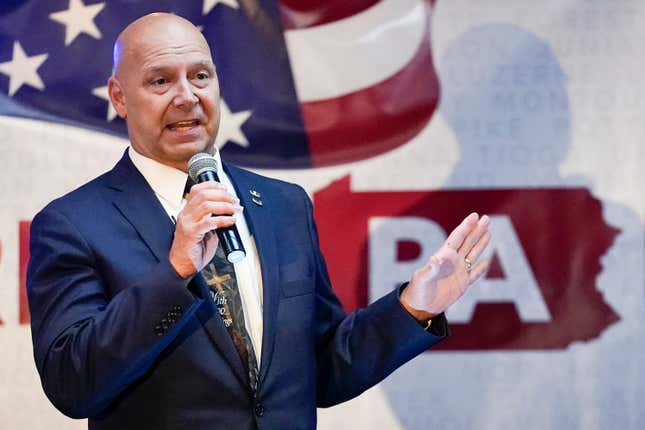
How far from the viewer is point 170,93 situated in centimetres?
209

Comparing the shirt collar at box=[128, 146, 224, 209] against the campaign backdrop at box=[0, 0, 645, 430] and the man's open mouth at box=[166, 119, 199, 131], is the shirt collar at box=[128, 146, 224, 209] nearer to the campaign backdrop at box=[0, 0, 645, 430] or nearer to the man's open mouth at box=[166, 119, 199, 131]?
the man's open mouth at box=[166, 119, 199, 131]

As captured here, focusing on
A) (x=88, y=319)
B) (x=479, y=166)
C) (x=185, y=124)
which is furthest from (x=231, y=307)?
(x=479, y=166)

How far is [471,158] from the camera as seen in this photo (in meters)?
3.33

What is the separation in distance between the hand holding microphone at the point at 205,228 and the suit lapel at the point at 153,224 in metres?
0.09

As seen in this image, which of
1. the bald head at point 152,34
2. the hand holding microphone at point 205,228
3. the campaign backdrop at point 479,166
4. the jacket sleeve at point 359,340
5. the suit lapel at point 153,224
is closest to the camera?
the hand holding microphone at point 205,228

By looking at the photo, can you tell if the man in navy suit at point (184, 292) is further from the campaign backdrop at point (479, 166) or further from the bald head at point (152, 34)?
the campaign backdrop at point (479, 166)

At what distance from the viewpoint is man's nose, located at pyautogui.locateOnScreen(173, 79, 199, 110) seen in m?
2.07

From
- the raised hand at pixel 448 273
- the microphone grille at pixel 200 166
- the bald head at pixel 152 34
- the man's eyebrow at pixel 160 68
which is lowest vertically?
the raised hand at pixel 448 273

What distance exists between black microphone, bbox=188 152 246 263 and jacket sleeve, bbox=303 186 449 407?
46cm

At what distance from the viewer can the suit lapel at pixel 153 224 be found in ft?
6.29

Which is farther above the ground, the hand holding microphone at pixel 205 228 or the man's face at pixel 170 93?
the man's face at pixel 170 93

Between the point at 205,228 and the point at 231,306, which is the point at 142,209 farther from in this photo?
the point at 205,228

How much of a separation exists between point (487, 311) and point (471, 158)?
0.53m

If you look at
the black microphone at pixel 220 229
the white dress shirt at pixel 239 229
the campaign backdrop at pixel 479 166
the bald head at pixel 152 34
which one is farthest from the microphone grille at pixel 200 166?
the campaign backdrop at pixel 479 166
